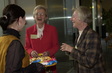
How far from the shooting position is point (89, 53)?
1.91 m

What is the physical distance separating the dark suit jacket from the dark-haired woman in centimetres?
58

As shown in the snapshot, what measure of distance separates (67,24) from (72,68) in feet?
4.64

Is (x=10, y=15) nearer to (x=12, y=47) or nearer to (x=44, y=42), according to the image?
(x=12, y=47)

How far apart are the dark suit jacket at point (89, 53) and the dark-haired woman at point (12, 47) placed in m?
0.58

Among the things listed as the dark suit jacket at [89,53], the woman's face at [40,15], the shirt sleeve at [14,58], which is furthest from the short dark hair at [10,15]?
the woman's face at [40,15]

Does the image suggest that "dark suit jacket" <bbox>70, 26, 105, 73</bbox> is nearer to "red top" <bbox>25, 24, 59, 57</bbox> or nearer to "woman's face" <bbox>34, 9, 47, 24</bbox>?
"red top" <bbox>25, 24, 59, 57</bbox>

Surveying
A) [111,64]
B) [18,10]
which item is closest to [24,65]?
[18,10]

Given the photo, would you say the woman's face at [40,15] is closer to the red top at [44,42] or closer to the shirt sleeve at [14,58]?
the red top at [44,42]

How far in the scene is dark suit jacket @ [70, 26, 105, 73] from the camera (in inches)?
75.3

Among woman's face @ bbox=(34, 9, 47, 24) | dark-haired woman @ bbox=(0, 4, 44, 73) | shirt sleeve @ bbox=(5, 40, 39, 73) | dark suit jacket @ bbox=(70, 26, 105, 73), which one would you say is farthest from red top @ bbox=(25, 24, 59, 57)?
shirt sleeve @ bbox=(5, 40, 39, 73)

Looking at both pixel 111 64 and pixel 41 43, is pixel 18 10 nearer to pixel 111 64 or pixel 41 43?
pixel 41 43

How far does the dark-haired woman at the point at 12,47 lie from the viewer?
4.50ft

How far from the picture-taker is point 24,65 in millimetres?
1498

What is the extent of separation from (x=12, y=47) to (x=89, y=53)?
0.88 metres
